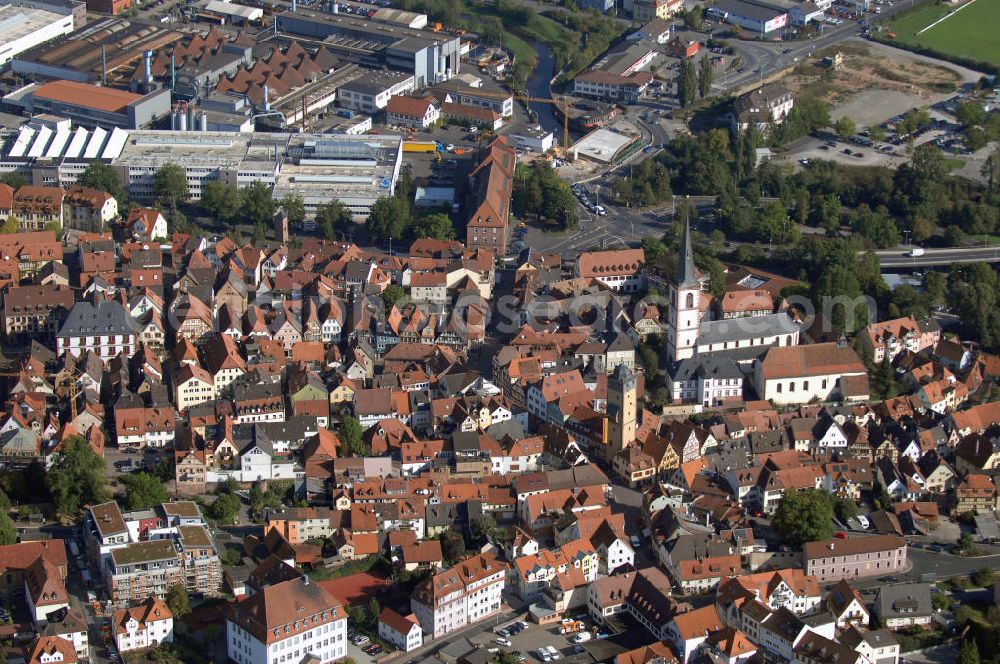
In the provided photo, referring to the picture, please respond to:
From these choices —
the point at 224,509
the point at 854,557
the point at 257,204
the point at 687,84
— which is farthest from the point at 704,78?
the point at 224,509

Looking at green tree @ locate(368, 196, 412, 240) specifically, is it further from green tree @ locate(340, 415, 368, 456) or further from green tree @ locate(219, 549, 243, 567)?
green tree @ locate(219, 549, 243, 567)

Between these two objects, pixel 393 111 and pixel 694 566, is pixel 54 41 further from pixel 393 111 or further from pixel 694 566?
pixel 694 566

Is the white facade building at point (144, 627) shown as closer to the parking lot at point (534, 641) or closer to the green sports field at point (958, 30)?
the parking lot at point (534, 641)

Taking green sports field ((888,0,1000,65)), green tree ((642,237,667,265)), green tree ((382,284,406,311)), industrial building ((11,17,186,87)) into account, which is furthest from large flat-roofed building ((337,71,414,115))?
green sports field ((888,0,1000,65))

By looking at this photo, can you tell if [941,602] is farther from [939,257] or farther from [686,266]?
[939,257]

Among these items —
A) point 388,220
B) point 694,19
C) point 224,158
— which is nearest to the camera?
point 388,220

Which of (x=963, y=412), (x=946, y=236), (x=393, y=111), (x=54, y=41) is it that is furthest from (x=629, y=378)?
(x=54, y=41)

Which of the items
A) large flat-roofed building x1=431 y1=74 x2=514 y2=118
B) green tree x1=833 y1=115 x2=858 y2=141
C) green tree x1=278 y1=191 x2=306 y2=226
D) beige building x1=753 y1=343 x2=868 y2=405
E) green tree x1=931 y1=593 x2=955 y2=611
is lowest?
green tree x1=931 y1=593 x2=955 y2=611
